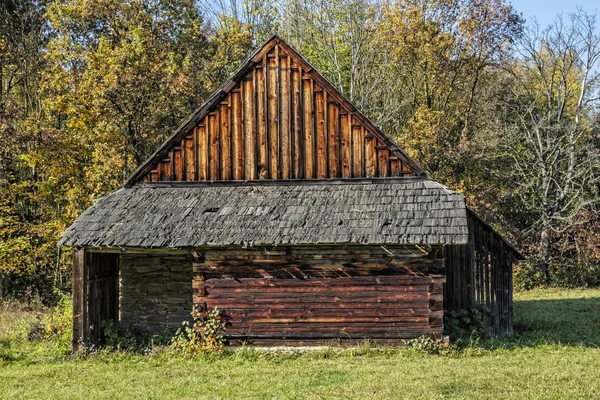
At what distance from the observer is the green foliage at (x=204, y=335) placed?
13422 mm

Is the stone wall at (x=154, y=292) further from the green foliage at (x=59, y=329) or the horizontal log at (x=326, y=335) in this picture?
the horizontal log at (x=326, y=335)

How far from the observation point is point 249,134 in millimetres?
15312

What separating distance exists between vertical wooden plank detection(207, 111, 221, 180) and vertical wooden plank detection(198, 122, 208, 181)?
0.35ft

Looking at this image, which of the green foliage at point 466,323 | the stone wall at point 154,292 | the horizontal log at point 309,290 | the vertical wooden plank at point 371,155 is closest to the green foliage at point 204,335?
the horizontal log at point 309,290

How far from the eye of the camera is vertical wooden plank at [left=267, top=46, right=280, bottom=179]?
1522cm

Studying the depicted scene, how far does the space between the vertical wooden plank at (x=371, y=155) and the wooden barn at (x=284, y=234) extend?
1.2 inches

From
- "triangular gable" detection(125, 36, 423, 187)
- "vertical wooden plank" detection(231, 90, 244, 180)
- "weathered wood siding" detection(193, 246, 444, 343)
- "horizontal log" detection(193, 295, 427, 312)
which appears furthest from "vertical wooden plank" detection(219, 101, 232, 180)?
"horizontal log" detection(193, 295, 427, 312)

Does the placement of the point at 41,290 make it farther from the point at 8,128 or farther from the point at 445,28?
the point at 445,28

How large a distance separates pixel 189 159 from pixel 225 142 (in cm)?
87

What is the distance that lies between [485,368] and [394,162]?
493 cm

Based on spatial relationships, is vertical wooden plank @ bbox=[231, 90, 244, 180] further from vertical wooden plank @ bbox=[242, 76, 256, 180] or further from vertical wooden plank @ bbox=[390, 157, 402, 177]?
vertical wooden plank @ bbox=[390, 157, 402, 177]

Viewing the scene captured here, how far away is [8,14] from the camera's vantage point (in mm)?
25625

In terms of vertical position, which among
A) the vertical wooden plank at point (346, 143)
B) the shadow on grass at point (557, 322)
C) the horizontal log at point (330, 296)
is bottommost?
the shadow on grass at point (557, 322)

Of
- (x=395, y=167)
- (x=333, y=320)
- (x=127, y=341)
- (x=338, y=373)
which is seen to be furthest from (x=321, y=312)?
(x=127, y=341)
